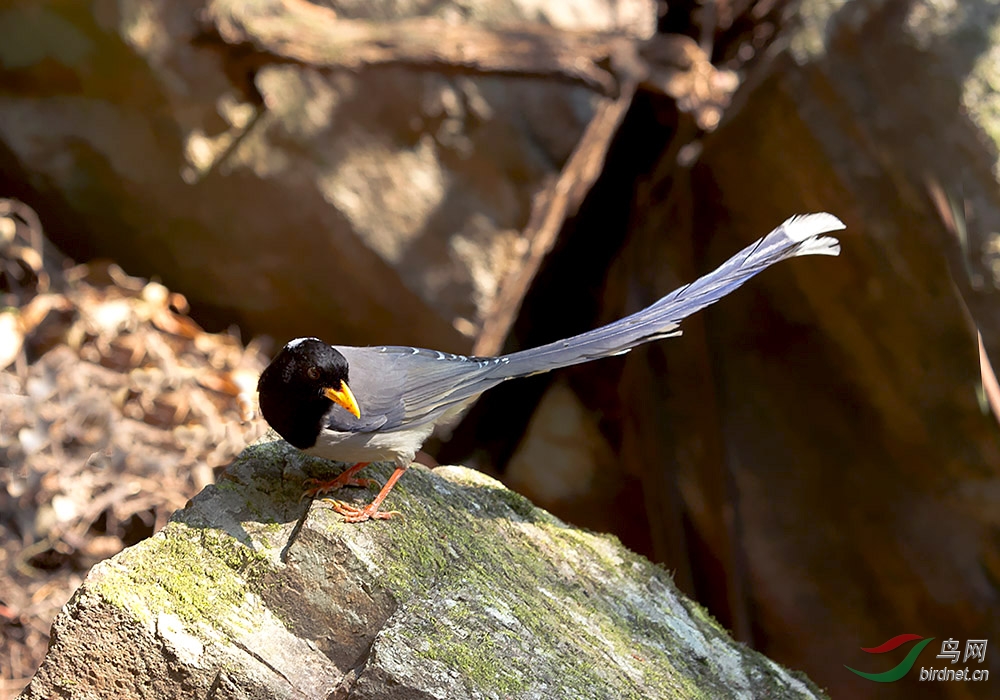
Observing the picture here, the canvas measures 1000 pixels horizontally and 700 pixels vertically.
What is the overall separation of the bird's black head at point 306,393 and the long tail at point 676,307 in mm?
528

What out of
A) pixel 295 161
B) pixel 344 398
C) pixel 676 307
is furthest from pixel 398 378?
pixel 295 161

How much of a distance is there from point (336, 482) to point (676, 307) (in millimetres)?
1139

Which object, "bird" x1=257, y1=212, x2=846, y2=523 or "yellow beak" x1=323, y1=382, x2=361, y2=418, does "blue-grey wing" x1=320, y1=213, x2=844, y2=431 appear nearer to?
"bird" x1=257, y1=212, x2=846, y2=523

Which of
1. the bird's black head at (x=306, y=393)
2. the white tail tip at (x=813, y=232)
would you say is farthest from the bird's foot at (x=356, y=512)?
the white tail tip at (x=813, y=232)

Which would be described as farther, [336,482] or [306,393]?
[336,482]

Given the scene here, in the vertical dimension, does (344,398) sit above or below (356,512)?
above

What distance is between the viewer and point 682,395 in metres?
5.19

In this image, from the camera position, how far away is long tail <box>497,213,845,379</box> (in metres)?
2.62

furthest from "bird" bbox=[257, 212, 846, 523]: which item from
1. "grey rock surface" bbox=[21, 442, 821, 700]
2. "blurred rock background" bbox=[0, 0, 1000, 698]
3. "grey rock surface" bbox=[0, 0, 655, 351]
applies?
"grey rock surface" bbox=[0, 0, 655, 351]

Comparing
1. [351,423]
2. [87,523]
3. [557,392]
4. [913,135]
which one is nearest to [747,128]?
[913,135]

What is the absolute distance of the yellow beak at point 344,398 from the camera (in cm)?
233

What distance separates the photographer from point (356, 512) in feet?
7.73

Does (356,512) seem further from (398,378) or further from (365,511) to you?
(398,378)

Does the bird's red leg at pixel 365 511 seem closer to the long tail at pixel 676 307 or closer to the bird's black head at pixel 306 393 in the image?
the bird's black head at pixel 306 393
